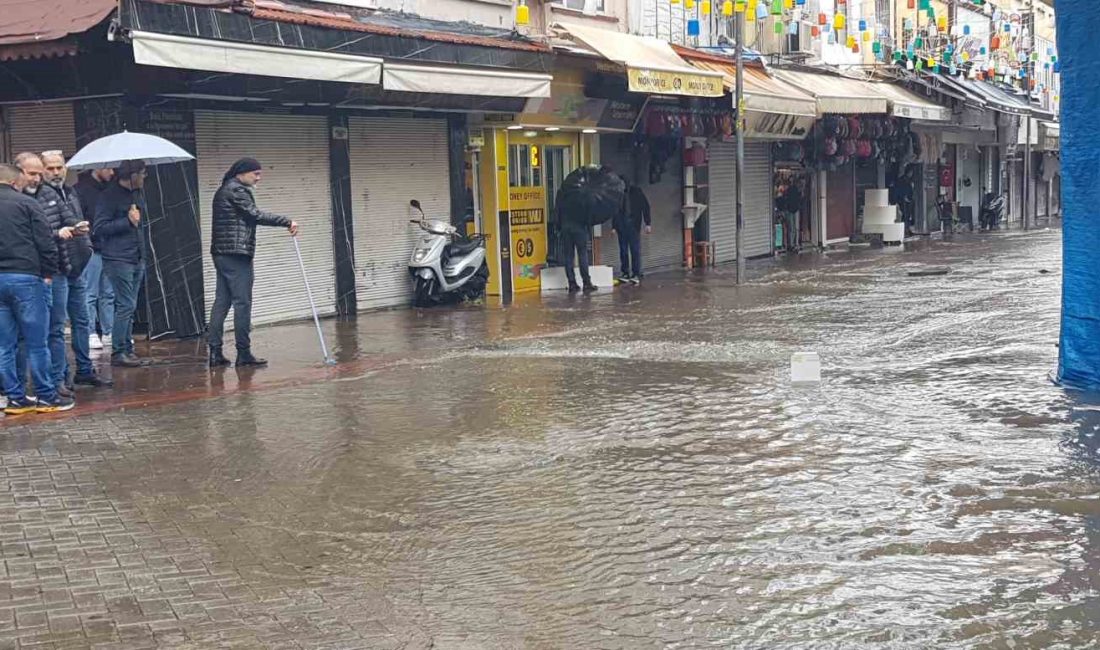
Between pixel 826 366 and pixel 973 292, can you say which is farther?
pixel 973 292

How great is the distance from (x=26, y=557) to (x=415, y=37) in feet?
34.5

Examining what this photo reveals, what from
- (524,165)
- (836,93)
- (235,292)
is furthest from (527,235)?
(836,93)

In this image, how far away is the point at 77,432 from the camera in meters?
8.59

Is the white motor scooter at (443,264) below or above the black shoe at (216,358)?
above

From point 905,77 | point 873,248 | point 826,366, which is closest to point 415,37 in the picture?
point 826,366

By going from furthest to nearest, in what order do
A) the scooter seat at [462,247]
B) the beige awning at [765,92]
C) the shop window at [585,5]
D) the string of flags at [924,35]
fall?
1. the string of flags at [924,35]
2. the beige awning at [765,92]
3. the shop window at [585,5]
4. the scooter seat at [462,247]

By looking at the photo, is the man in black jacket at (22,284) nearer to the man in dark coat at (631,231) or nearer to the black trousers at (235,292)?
the black trousers at (235,292)

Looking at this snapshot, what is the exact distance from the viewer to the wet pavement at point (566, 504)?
487cm

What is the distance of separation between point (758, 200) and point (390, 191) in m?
12.3

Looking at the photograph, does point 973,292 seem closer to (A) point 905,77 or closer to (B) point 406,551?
Result: (B) point 406,551

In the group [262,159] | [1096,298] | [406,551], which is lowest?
[406,551]

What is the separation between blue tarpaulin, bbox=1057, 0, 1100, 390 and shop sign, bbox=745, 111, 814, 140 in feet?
45.2

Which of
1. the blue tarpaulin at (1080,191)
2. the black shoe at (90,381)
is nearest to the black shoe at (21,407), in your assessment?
the black shoe at (90,381)

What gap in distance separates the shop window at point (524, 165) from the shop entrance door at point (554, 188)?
336 millimetres
